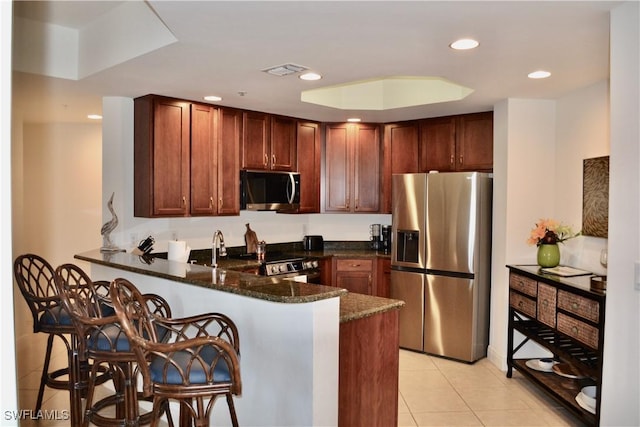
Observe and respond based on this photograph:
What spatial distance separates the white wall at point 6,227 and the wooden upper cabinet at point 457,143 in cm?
433

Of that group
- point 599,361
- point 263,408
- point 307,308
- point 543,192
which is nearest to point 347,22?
point 307,308

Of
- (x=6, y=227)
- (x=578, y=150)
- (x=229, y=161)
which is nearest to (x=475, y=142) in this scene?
(x=578, y=150)

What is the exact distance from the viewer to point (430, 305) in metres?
4.52

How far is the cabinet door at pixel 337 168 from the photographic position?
207 inches

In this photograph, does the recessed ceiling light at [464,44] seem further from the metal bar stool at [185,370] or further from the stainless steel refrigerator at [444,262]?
the metal bar stool at [185,370]

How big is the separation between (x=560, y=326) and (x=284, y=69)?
2557 millimetres

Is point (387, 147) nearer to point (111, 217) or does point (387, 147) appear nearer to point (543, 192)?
point (543, 192)

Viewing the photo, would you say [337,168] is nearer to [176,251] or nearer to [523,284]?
[176,251]

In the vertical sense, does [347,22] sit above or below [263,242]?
above

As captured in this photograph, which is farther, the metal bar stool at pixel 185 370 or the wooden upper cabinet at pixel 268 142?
the wooden upper cabinet at pixel 268 142

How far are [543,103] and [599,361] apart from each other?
2293mm

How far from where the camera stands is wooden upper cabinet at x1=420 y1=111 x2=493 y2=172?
4.47m

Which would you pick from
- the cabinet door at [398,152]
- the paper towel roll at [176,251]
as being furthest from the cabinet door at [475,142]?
the paper towel roll at [176,251]

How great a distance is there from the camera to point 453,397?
141 inches
